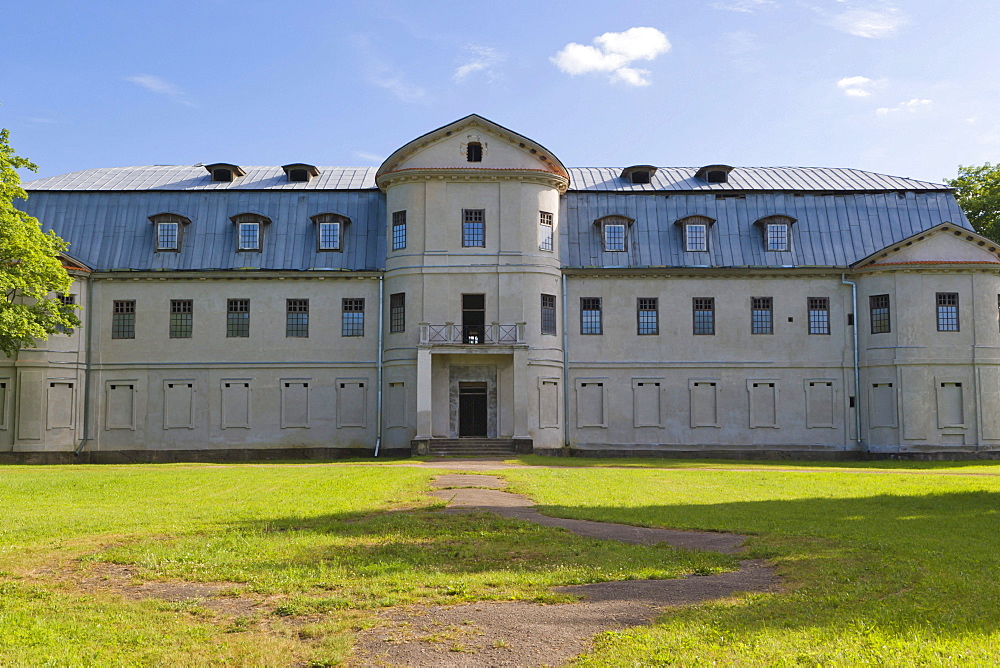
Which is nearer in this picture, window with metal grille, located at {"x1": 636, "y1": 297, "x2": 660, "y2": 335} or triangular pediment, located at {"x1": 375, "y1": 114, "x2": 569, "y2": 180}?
triangular pediment, located at {"x1": 375, "y1": 114, "x2": 569, "y2": 180}

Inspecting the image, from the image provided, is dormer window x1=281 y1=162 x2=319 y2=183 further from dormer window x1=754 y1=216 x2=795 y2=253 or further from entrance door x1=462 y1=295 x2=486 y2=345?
dormer window x1=754 y1=216 x2=795 y2=253

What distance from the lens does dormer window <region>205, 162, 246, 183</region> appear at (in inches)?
1743

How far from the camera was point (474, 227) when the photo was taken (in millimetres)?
40688

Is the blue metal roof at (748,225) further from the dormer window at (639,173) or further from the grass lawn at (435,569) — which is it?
the grass lawn at (435,569)

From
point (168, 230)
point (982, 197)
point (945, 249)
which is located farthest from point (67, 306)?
point (982, 197)

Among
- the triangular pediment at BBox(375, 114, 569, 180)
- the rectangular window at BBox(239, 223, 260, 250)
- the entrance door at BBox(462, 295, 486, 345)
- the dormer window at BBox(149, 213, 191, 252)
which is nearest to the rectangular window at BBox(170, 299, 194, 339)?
the dormer window at BBox(149, 213, 191, 252)

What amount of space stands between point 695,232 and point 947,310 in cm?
1116

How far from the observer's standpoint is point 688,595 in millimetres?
9812

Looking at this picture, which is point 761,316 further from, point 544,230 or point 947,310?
point 544,230

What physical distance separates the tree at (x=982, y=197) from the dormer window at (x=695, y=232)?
16.3 m

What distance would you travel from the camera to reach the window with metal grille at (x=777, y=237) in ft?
138

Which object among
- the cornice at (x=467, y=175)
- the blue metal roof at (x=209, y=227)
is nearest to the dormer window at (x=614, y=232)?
the cornice at (x=467, y=175)

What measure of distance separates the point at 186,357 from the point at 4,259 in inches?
384

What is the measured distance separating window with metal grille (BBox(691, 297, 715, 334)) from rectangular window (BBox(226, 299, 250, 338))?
64.6 ft
